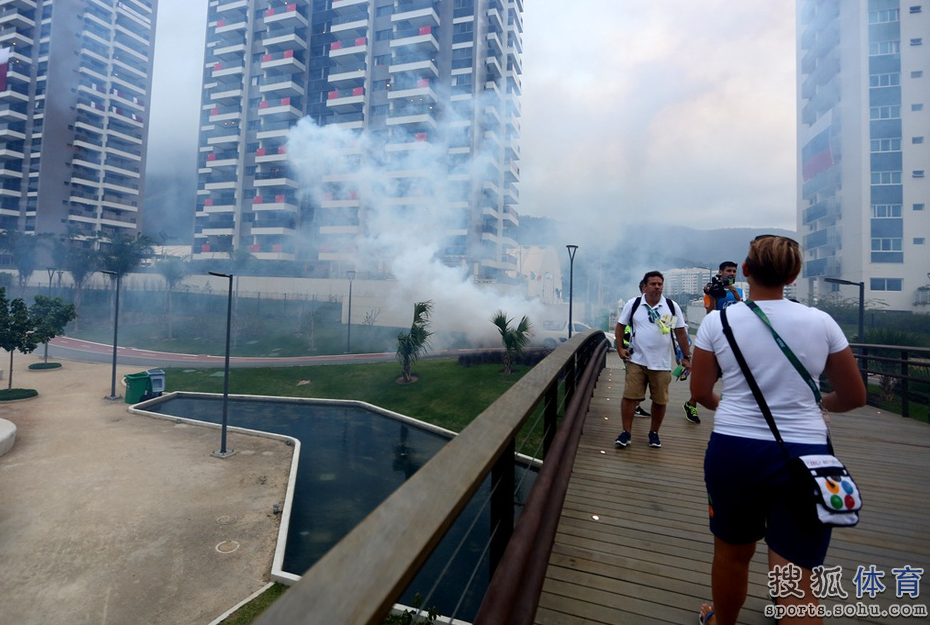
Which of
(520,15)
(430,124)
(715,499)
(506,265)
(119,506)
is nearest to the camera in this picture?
(715,499)

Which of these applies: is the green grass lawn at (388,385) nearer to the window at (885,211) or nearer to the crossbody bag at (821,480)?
the crossbody bag at (821,480)

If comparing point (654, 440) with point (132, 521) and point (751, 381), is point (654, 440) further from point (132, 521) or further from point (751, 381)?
point (132, 521)

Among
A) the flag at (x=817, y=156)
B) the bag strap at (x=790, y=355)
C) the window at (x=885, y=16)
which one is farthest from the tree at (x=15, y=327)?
the window at (x=885, y=16)

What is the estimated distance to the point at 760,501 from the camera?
151 centimetres

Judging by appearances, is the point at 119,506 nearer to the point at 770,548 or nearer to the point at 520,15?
the point at 770,548

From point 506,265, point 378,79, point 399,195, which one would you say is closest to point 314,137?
point 378,79

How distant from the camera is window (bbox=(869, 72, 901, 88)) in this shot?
107 feet

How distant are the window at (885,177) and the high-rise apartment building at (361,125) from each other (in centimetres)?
2932

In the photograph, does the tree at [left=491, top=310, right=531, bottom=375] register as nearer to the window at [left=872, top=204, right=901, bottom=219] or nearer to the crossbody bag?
the crossbody bag

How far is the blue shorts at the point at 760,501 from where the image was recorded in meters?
1.42

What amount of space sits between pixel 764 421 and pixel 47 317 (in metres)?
31.6

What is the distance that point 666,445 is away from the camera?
164 inches

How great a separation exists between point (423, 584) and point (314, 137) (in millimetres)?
48718

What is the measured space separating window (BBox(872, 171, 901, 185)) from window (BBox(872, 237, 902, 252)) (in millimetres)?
4228
